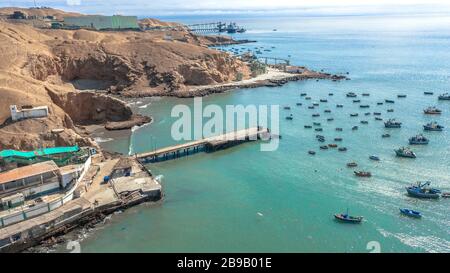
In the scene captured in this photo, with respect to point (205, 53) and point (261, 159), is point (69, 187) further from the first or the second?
point (205, 53)

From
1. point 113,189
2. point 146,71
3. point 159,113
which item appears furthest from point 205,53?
point 113,189

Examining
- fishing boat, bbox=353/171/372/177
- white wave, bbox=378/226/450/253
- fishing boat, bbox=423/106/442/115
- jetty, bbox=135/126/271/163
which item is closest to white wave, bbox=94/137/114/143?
jetty, bbox=135/126/271/163

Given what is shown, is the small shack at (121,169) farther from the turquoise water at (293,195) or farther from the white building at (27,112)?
the white building at (27,112)

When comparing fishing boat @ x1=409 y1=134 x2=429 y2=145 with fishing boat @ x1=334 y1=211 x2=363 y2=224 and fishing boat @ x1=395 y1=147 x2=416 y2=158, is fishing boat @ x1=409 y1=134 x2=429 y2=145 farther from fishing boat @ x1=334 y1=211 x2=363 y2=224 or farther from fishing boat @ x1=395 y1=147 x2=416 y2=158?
fishing boat @ x1=334 y1=211 x2=363 y2=224

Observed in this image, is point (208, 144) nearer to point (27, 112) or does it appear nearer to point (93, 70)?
point (27, 112)

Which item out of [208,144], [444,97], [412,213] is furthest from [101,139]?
[444,97]

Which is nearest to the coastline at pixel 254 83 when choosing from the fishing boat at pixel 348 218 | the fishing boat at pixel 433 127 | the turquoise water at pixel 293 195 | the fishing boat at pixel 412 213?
the turquoise water at pixel 293 195
